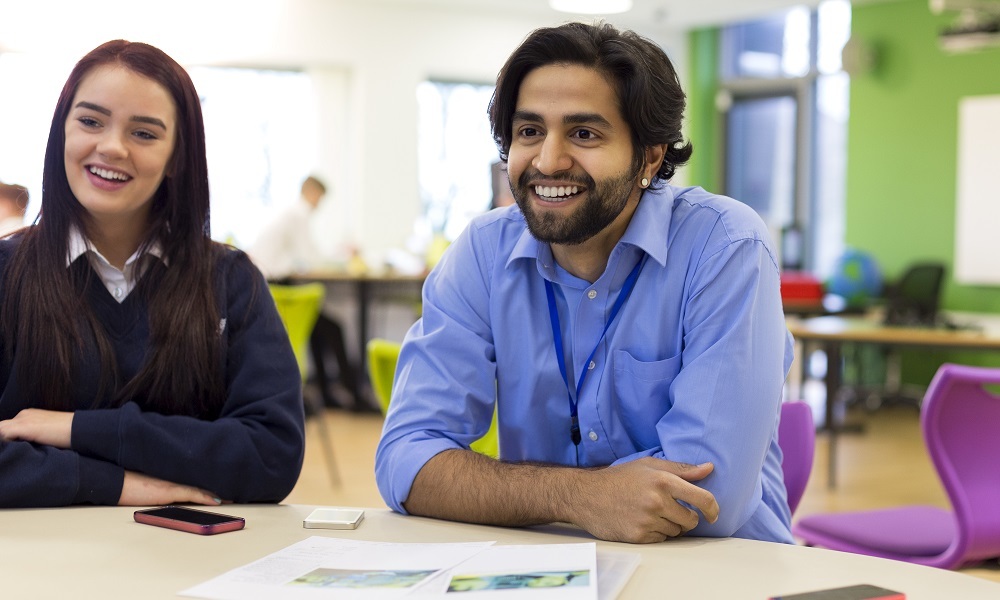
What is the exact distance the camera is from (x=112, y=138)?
6.03 feet

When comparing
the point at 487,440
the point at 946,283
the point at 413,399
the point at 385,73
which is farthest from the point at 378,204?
the point at 413,399

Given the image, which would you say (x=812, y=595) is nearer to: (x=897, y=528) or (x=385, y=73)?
(x=897, y=528)

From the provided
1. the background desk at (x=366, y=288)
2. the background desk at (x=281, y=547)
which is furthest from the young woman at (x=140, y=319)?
the background desk at (x=366, y=288)

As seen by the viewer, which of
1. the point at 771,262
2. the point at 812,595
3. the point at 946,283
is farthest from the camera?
the point at 946,283

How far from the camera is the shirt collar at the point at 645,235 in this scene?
176 cm

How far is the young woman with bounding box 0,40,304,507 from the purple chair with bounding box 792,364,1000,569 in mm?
1481

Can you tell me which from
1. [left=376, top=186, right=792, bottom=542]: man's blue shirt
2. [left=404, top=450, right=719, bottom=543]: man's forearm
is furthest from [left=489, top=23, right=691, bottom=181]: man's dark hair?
[left=404, top=450, right=719, bottom=543]: man's forearm

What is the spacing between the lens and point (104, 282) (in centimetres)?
187

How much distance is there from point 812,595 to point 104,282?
1.27m

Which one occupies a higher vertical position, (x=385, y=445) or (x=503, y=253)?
(x=503, y=253)

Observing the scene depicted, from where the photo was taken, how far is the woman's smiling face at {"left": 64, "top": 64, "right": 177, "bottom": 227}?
184cm

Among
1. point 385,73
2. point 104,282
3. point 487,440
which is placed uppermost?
point 385,73

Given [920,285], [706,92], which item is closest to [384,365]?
[920,285]

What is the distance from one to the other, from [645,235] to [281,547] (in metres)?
0.76
